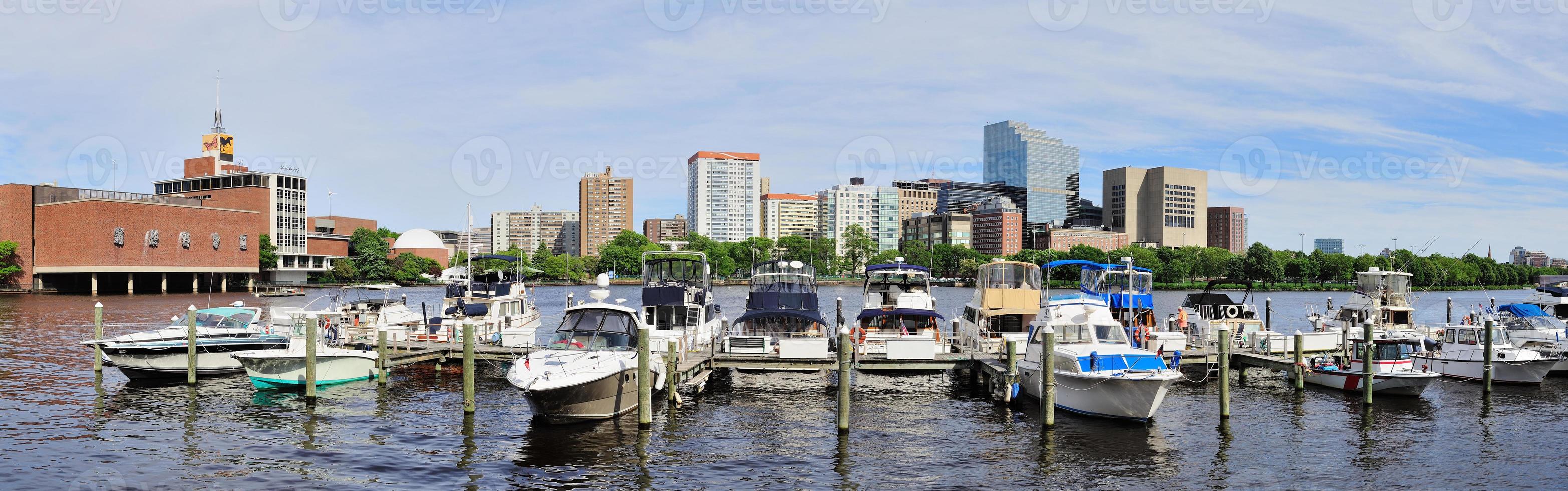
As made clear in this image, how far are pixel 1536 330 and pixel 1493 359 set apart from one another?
565 centimetres

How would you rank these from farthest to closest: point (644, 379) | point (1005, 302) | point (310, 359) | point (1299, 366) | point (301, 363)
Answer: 1. point (1005, 302)
2. point (1299, 366)
3. point (301, 363)
4. point (310, 359)
5. point (644, 379)

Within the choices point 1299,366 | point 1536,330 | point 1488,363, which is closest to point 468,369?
point 1299,366

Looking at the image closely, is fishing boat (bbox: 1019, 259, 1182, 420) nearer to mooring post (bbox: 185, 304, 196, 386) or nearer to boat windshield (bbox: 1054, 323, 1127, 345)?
boat windshield (bbox: 1054, 323, 1127, 345)

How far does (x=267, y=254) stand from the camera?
464ft

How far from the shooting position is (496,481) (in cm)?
2066

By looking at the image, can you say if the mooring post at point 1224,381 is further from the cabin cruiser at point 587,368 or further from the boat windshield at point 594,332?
the boat windshield at point 594,332

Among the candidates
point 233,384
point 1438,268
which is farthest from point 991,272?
point 1438,268

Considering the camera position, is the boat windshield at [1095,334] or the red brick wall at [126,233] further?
the red brick wall at [126,233]

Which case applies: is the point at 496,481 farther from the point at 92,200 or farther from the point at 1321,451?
the point at 92,200

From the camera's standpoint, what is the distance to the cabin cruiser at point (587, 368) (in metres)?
25.0

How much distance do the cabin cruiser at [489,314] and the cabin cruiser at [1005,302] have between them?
59.6ft

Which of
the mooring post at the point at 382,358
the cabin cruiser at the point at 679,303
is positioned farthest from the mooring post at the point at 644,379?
the mooring post at the point at 382,358

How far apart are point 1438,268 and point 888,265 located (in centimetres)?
15612

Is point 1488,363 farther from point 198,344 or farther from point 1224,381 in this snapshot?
point 198,344
